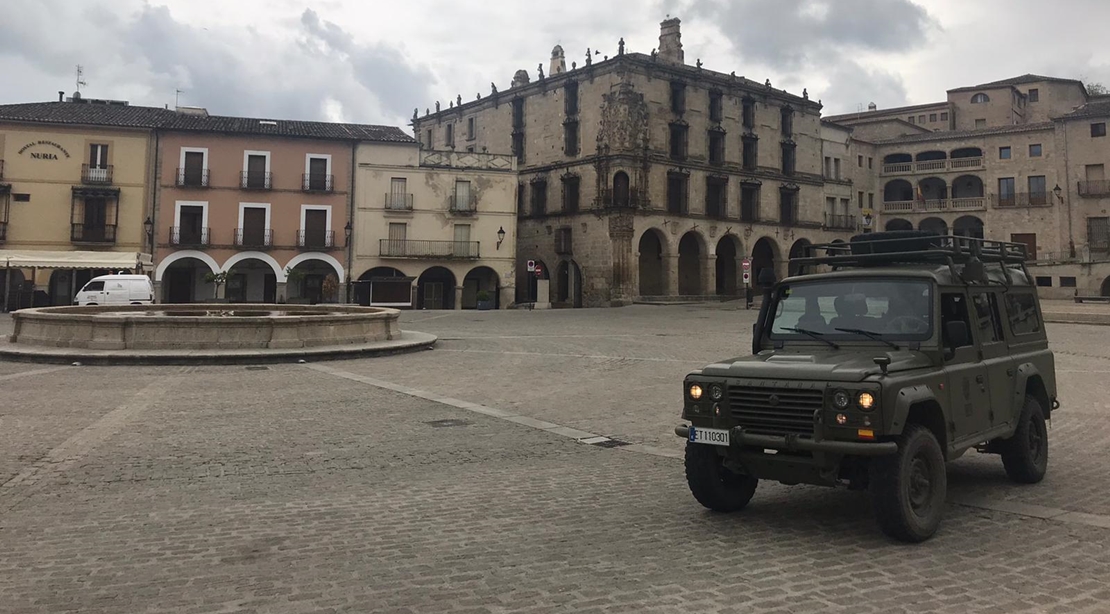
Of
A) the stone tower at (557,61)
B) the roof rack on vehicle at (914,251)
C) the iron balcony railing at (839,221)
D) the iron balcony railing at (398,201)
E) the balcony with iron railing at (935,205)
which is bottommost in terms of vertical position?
the roof rack on vehicle at (914,251)

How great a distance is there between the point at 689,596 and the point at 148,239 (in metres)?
40.9

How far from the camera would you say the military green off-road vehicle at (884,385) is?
181 inches

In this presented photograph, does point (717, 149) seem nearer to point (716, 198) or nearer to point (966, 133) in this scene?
point (716, 198)

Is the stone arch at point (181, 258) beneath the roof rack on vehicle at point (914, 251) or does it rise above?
above

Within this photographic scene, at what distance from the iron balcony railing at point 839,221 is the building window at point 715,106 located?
13.3 m

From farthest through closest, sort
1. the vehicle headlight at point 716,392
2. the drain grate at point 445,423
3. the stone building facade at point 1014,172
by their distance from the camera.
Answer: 1. the stone building facade at point 1014,172
2. the drain grate at point 445,423
3. the vehicle headlight at point 716,392

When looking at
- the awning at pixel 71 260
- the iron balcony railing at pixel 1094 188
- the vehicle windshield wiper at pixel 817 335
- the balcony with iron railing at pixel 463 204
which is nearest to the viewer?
the vehicle windshield wiper at pixel 817 335

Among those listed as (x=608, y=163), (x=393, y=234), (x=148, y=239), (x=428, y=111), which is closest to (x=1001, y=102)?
(x=608, y=163)

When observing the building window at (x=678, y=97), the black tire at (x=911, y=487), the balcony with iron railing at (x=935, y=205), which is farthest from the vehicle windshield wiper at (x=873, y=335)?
the balcony with iron railing at (x=935, y=205)

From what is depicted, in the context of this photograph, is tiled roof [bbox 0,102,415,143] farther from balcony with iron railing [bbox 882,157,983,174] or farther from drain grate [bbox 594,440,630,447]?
balcony with iron railing [bbox 882,157,983,174]

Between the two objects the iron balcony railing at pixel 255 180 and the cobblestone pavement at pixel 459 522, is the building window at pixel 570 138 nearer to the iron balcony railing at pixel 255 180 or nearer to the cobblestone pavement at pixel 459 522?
the iron balcony railing at pixel 255 180

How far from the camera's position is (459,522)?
527 cm

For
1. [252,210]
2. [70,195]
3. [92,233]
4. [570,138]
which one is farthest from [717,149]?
[70,195]

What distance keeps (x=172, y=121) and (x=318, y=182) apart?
8.20 m
